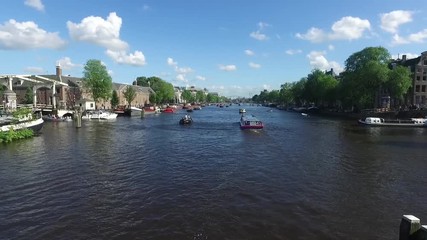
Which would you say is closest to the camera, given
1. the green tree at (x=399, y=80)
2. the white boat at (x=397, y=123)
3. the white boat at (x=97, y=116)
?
the white boat at (x=397, y=123)

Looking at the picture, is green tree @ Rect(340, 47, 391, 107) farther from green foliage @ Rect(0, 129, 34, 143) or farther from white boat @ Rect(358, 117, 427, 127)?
green foliage @ Rect(0, 129, 34, 143)

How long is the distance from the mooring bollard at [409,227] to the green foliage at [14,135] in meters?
44.4

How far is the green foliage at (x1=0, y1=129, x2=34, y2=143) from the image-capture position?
145ft

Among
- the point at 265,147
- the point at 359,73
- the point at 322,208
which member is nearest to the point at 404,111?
the point at 359,73

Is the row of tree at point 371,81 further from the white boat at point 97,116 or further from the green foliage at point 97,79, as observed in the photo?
the green foliage at point 97,79


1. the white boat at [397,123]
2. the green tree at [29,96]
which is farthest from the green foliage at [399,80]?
the green tree at [29,96]

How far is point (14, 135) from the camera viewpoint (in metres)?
46.2

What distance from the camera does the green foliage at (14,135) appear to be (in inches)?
1738

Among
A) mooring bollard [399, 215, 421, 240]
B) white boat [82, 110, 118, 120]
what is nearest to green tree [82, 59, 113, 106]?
white boat [82, 110, 118, 120]

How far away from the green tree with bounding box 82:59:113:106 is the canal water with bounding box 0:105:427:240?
75826mm

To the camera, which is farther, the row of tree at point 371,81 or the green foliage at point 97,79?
the green foliage at point 97,79

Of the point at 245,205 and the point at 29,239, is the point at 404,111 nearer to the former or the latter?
the point at 245,205

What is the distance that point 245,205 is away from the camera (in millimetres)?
19781

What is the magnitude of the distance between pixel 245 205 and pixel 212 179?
6.09 metres
